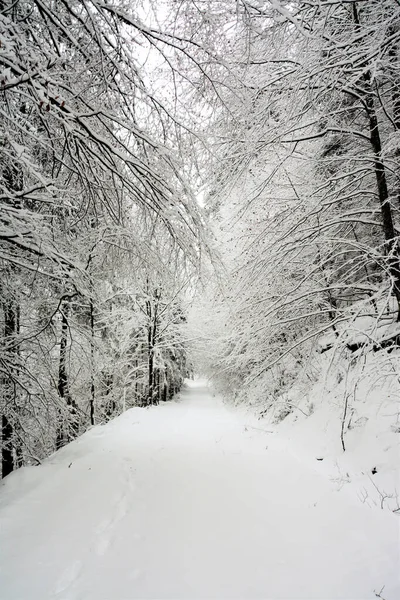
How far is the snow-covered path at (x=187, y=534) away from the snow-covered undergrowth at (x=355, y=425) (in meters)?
0.33

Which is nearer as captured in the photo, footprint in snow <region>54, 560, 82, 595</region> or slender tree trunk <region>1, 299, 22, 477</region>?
footprint in snow <region>54, 560, 82, 595</region>

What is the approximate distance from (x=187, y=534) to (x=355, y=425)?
3200mm

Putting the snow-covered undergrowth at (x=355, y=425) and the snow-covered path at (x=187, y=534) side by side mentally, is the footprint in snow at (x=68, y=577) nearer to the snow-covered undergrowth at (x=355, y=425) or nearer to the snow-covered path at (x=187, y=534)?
the snow-covered path at (x=187, y=534)

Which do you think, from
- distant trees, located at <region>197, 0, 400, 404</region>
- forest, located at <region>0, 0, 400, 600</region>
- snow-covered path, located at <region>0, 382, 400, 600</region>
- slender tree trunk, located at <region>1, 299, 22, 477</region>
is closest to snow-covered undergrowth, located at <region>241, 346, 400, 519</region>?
forest, located at <region>0, 0, 400, 600</region>

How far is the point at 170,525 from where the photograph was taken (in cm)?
337

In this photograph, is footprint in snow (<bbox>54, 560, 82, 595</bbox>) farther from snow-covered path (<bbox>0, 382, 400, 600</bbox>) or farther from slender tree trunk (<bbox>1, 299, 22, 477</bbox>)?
slender tree trunk (<bbox>1, 299, 22, 477</bbox>)

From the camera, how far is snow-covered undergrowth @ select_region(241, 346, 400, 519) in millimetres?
3664

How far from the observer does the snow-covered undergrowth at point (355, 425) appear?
3664mm

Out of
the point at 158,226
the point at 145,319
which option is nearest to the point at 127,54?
the point at 158,226

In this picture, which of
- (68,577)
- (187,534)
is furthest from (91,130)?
(187,534)

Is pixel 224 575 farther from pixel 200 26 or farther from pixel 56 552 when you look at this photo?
pixel 200 26

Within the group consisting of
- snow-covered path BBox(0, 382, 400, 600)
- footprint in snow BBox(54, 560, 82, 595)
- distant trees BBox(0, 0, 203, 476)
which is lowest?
snow-covered path BBox(0, 382, 400, 600)

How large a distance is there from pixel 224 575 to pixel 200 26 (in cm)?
468

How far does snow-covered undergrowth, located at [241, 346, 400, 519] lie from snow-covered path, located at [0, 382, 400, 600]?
0.33 m
